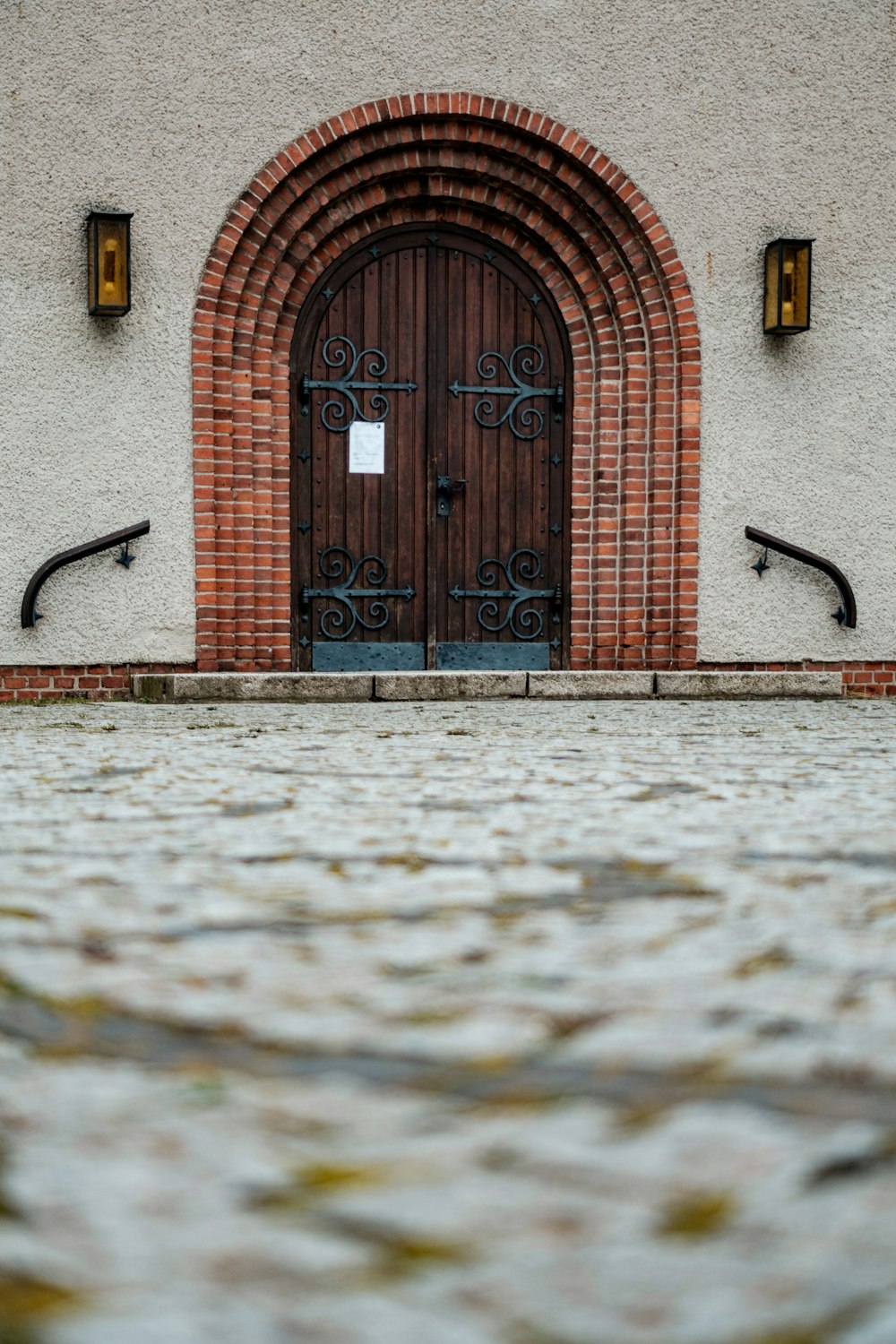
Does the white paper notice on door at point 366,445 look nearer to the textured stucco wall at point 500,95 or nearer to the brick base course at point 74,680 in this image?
the textured stucco wall at point 500,95

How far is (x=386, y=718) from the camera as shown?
584 centimetres

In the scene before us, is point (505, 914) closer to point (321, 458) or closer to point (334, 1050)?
point (334, 1050)

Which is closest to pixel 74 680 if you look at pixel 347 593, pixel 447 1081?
pixel 347 593

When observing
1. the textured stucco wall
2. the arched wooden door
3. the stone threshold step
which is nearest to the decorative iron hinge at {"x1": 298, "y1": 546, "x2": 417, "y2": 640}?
the arched wooden door

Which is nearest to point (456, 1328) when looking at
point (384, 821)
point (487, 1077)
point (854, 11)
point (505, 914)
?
point (487, 1077)

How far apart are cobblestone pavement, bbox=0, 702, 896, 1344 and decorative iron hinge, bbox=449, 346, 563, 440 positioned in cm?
611

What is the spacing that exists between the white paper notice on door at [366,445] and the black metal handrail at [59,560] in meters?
1.39

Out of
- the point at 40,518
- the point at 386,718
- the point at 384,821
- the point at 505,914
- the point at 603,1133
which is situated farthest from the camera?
the point at 40,518

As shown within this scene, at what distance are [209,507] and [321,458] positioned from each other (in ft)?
2.82

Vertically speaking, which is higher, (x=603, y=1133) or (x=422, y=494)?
(x=422, y=494)

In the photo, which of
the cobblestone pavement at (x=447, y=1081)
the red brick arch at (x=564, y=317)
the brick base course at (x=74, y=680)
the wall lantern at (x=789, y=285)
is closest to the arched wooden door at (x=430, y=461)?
the red brick arch at (x=564, y=317)

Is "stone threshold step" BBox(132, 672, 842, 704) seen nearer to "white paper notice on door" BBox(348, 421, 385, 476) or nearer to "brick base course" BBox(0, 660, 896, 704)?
"brick base course" BBox(0, 660, 896, 704)

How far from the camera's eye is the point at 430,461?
830 cm

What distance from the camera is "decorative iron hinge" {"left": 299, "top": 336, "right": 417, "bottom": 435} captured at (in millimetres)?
8133
